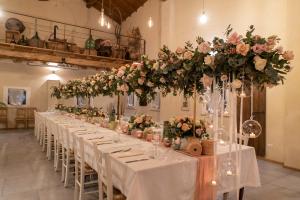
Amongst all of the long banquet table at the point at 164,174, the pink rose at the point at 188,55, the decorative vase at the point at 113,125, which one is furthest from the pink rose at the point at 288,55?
the decorative vase at the point at 113,125

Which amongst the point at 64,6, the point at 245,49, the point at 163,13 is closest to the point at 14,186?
the point at 245,49

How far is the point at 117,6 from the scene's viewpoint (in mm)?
12688

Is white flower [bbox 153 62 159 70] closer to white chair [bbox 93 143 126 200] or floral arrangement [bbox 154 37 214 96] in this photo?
floral arrangement [bbox 154 37 214 96]

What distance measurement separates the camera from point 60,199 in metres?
3.39

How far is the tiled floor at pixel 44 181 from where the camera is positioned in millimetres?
3564

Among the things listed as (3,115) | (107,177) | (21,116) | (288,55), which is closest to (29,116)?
(21,116)

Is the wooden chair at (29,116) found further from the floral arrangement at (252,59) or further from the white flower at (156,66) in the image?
the floral arrangement at (252,59)

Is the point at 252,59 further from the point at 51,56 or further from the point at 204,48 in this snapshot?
the point at 51,56

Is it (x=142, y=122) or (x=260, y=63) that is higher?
(x=260, y=63)

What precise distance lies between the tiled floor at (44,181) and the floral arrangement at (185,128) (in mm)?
1549

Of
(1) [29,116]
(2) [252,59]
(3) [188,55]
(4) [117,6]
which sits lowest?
(1) [29,116]

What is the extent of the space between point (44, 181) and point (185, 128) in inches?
112

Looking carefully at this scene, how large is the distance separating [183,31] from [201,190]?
744cm

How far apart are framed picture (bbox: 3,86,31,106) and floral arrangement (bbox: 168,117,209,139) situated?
10752mm
